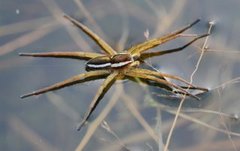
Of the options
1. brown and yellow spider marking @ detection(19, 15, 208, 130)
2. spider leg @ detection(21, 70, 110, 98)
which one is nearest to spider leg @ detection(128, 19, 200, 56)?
brown and yellow spider marking @ detection(19, 15, 208, 130)

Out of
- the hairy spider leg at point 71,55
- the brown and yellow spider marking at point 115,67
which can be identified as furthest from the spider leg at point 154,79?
the hairy spider leg at point 71,55

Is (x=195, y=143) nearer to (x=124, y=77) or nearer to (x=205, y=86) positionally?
(x=205, y=86)

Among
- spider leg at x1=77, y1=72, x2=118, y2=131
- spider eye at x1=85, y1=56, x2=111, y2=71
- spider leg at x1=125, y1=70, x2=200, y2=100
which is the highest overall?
spider eye at x1=85, y1=56, x2=111, y2=71

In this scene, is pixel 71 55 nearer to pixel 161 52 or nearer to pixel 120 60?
pixel 120 60

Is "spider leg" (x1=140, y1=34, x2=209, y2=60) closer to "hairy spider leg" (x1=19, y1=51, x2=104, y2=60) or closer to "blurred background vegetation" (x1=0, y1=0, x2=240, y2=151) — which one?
"blurred background vegetation" (x1=0, y1=0, x2=240, y2=151)

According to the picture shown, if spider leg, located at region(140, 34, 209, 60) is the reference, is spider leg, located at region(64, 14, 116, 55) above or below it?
above

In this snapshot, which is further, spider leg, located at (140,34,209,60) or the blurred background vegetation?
spider leg, located at (140,34,209,60)
